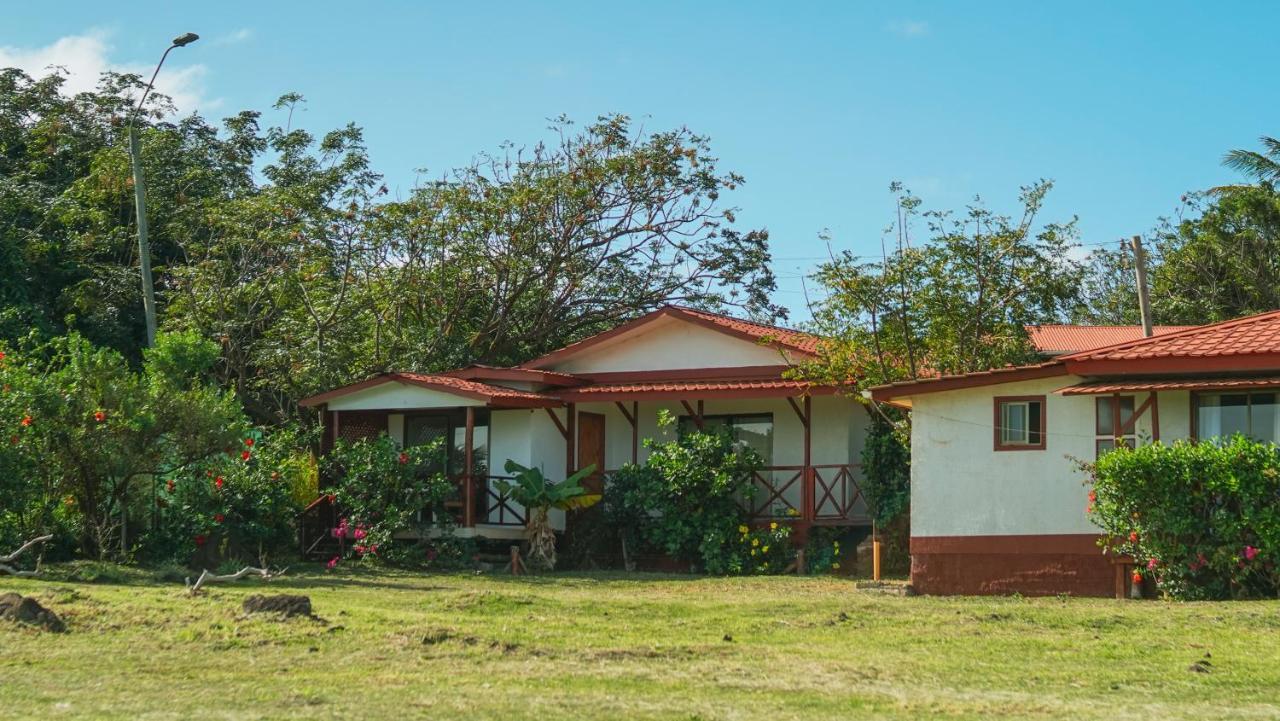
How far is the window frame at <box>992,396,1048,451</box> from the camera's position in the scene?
59.6 ft

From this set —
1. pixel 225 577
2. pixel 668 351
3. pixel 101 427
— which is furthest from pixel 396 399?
pixel 225 577

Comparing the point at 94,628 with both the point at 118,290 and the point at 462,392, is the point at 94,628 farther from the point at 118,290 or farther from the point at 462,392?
the point at 118,290

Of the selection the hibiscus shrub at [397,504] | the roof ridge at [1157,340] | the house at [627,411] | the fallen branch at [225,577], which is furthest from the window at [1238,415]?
the fallen branch at [225,577]

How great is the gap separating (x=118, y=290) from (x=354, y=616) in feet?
64.3

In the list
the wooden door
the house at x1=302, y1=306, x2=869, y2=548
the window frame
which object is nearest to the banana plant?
the house at x1=302, y1=306, x2=869, y2=548

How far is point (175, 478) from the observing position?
2114cm

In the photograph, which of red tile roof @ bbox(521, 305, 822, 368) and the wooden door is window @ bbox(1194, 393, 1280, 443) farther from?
the wooden door

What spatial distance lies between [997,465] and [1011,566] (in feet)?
3.98

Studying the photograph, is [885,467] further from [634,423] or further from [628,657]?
[628,657]

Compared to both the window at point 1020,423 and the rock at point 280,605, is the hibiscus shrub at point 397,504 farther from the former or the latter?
the rock at point 280,605

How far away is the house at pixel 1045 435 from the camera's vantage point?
17.2 m

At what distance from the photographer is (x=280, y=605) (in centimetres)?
1350

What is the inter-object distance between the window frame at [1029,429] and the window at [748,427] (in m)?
6.68

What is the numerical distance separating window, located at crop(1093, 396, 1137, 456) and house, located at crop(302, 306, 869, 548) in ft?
17.3
